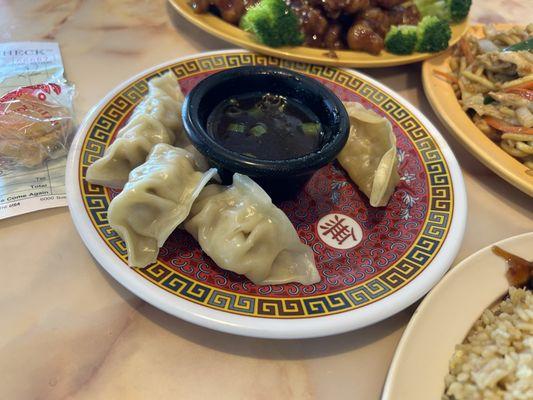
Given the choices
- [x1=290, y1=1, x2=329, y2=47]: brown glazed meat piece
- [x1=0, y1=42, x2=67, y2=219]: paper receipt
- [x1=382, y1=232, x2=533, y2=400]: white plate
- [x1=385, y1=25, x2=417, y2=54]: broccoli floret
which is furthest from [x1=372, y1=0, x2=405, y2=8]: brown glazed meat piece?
[x1=0, y1=42, x2=67, y2=219]: paper receipt

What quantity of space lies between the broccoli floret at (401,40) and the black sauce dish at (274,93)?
3.52ft

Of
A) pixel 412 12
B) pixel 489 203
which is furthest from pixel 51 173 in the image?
pixel 412 12

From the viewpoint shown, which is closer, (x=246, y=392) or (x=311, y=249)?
(x=246, y=392)

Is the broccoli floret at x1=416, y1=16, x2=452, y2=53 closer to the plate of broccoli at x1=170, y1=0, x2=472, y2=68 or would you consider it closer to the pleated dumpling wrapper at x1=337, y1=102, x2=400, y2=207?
the plate of broccoli at x1=170, y1=0, x2=472, y2=68

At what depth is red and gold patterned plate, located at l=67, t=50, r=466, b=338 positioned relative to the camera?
158 centimetres

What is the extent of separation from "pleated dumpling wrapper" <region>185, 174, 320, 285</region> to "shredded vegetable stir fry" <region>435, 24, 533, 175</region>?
1.35 m

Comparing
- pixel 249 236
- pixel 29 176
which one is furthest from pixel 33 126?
pixel 249 236

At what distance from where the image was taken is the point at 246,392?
1558 mm

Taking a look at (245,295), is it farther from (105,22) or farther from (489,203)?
(105,22)

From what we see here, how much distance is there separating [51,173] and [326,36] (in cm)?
192

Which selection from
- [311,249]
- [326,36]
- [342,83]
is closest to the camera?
[311,249]

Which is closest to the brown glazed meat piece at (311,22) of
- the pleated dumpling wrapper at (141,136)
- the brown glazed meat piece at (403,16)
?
the brown glazed meat piece at (403,16)

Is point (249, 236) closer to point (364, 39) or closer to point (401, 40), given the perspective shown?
point (364, 39)

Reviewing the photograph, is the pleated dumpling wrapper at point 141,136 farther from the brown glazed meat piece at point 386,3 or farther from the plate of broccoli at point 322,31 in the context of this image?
the brown glazed meat piece at point 386,3
